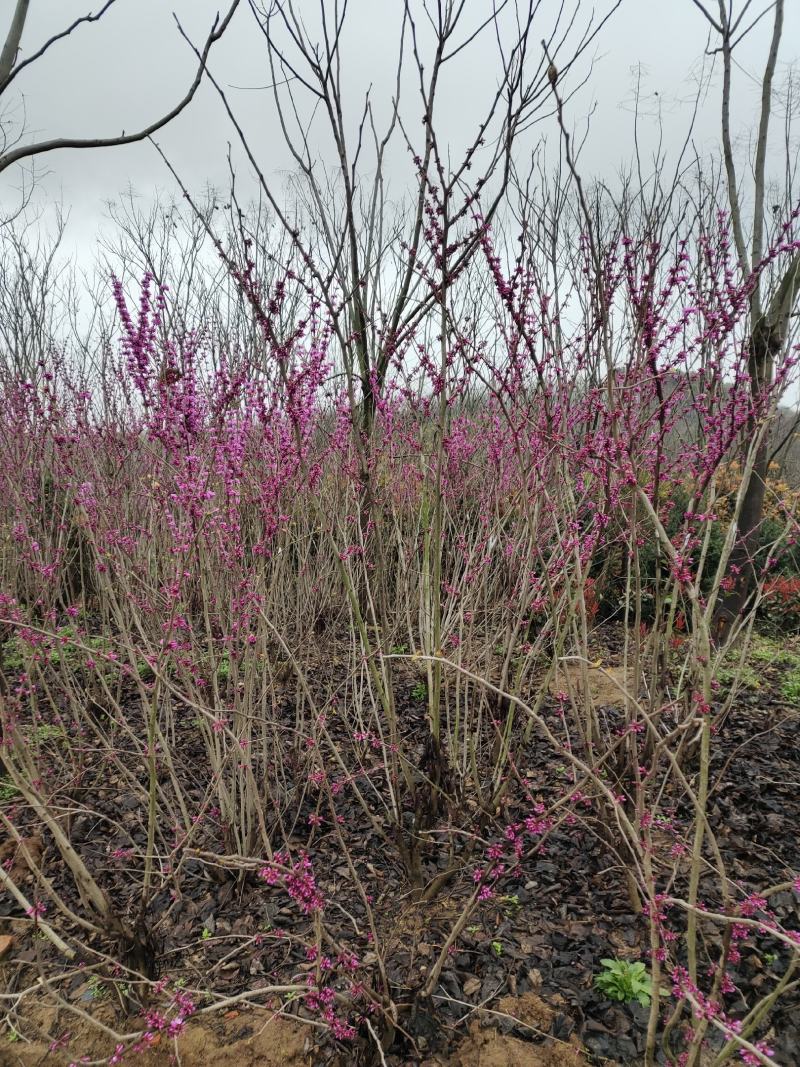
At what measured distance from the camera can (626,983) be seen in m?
1.96

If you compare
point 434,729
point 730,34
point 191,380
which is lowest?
point 434,729

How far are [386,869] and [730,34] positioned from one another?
4.77 meters

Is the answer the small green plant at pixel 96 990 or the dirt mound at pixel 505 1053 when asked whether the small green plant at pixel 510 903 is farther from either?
the small green plant at pixel 96 990

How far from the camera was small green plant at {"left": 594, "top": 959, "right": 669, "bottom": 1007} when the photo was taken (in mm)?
1938

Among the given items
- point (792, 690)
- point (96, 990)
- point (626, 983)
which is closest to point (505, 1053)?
point (626, 983)

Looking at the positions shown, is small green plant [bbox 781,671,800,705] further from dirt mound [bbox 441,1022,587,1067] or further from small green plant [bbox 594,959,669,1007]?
dirt mound [bbox 441,1022,587,1067]

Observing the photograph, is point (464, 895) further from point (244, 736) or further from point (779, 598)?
point (779, 598)

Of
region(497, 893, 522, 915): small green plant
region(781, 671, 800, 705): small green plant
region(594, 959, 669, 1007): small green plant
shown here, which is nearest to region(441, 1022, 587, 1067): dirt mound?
region(594, 959, 669, 1007): small green plant

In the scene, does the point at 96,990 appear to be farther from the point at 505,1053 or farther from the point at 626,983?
the point at 626,983

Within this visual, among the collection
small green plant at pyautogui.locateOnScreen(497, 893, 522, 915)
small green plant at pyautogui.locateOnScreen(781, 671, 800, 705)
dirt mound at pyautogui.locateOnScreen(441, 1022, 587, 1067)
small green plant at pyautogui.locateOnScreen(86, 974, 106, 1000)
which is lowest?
small green plant at pyautogui.locateOnScreen(86, 974, 106, 1000)

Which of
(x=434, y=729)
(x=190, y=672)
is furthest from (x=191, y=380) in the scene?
(x=434, y=729)

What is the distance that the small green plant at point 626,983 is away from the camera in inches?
76.3

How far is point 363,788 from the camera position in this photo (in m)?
3.20

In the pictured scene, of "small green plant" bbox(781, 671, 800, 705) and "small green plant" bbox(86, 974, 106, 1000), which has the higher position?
"small green plant" bbox(781, 671, 800, 705)
